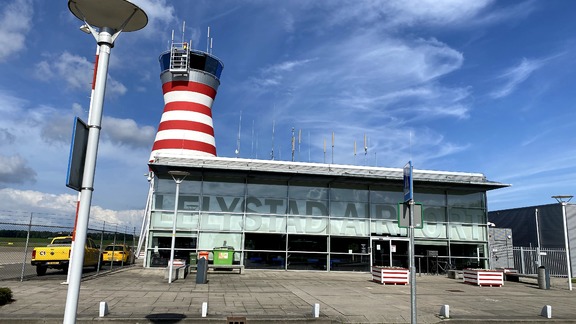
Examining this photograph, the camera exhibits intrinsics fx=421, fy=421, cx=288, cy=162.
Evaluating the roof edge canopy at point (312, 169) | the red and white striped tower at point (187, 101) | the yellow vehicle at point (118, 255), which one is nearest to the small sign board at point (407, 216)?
the roof edge canopy at point (312, 169)

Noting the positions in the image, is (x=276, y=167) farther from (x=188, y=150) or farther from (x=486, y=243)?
(x=486, y=243)

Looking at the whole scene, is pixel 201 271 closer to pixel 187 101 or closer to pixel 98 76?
pixel 98 76

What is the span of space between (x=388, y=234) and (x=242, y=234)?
31.7ft

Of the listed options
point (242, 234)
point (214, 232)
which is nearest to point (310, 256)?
point (242, 234)

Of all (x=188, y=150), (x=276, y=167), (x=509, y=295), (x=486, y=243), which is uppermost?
(x=188, y=150)

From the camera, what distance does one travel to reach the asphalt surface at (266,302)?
33.6 feet

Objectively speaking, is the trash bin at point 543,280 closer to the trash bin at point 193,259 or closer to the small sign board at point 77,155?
the trash bin at point 193,259

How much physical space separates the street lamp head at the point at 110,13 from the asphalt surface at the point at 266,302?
6518 mm

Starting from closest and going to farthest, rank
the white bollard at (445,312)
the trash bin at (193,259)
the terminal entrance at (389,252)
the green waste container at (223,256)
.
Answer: the white bollard at (445,312) < the green waste container at (223,256) < the trash bin at (193,259) < the terminal entrance at (389,252)

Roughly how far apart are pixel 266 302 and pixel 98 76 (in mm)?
9563

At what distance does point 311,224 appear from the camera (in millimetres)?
27125

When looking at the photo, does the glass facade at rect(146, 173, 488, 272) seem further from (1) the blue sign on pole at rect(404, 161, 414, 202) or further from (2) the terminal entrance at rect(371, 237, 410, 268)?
(1) the blue sign on pole at rect(404, 161, 414, 202)

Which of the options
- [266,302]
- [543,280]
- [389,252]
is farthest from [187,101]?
[543,280]

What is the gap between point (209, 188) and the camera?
2652cm
